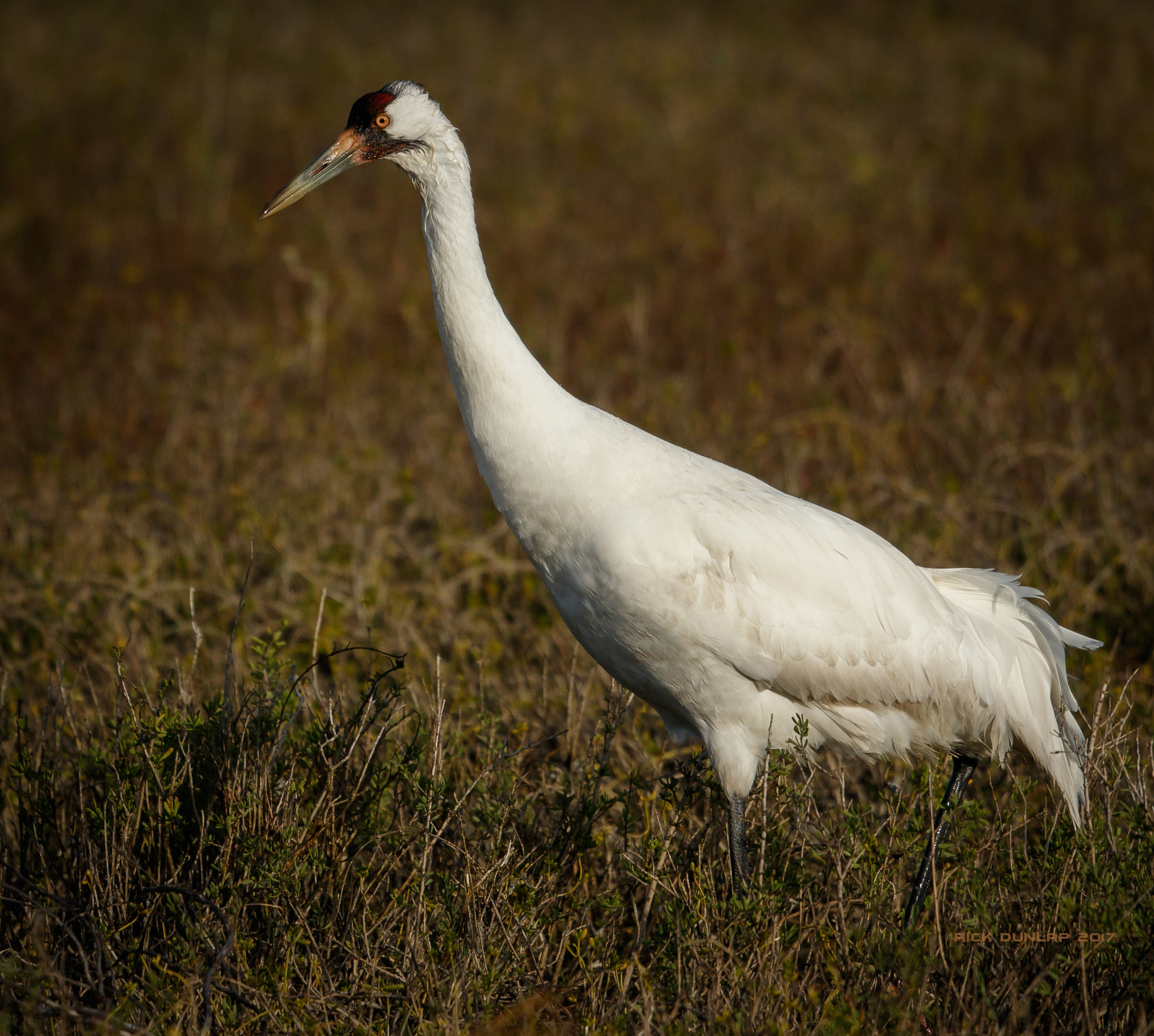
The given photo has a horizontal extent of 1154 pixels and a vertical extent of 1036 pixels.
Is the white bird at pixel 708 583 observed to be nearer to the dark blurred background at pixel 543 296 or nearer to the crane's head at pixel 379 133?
the crane's head at pixel 379 133

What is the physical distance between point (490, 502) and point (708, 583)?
2.58m

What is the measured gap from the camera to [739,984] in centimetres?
241

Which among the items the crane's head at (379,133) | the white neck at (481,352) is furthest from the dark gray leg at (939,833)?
the crane's head at (379,133)

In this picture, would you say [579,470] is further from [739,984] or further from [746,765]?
[739,984]

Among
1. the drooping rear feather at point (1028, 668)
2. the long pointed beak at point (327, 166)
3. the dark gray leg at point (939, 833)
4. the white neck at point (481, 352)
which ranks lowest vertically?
the dark gray leg at point (939, 833)

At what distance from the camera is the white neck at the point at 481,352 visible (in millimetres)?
2812


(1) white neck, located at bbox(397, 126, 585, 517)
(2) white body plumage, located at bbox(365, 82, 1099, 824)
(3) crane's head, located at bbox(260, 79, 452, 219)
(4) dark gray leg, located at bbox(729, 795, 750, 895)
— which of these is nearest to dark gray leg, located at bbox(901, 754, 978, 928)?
(2) white body plumage, located at bbox(365, 82, 1099, 824)

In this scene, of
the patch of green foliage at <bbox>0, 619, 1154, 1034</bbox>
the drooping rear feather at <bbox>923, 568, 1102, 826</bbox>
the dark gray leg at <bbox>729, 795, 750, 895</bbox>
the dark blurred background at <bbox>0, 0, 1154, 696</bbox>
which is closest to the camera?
the patch of green foliage at <bbox>0, 619, 1154, 1034</bbox>

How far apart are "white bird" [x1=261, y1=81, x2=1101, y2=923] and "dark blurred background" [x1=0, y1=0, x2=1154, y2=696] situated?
1031mm

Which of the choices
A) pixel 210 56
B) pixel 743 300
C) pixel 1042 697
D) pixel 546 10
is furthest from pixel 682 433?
pixel 546 10

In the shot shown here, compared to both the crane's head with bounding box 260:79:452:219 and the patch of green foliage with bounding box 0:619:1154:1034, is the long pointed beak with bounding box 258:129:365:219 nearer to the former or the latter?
the crane's head with bounding box 260:79:452:219

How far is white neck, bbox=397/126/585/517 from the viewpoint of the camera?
111 inches

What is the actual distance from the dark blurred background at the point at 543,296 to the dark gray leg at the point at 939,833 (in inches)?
35.0

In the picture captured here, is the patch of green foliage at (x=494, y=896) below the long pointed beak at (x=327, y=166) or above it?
below
